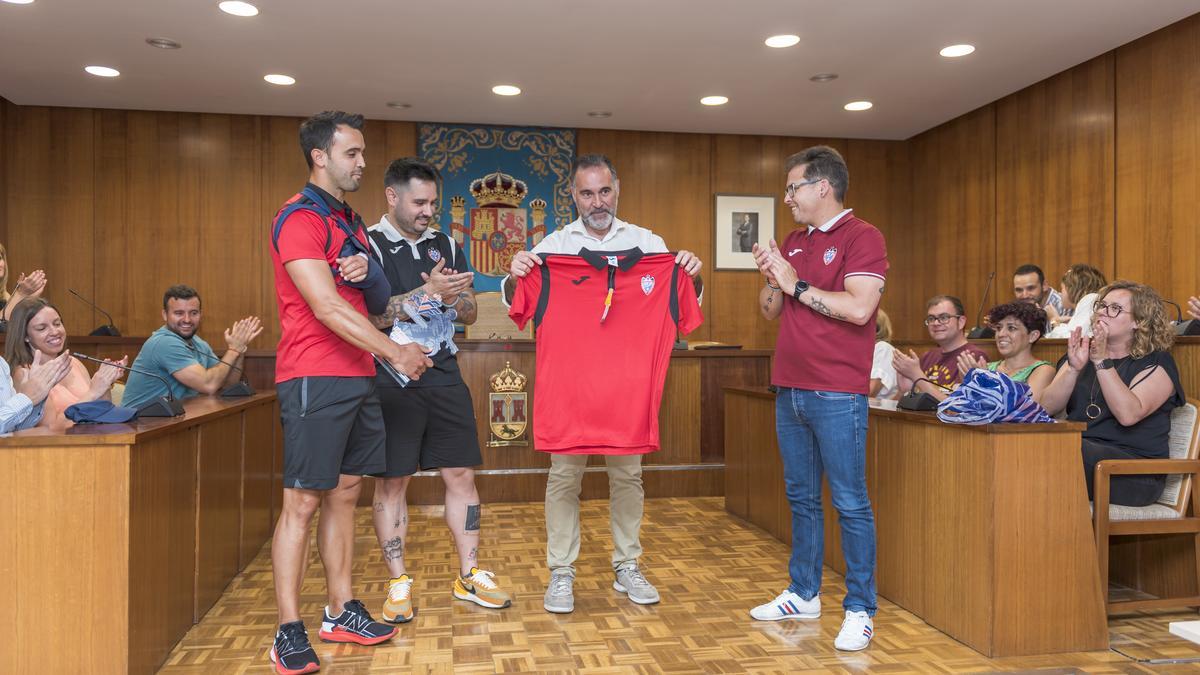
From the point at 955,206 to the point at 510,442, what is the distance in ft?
14.6

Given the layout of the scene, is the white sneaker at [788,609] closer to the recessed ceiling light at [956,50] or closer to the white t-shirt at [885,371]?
the white t-shirt at [885,371]

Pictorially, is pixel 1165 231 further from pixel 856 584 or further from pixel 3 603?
pixel 3 603

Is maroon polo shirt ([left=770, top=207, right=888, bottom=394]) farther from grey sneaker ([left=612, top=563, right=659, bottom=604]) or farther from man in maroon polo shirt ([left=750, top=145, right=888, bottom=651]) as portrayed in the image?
grey sneaker ([left=612, top=563, right=659, bottom=604])

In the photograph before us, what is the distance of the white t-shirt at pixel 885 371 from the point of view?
444 cm

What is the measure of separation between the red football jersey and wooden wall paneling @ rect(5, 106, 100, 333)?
18.1ft

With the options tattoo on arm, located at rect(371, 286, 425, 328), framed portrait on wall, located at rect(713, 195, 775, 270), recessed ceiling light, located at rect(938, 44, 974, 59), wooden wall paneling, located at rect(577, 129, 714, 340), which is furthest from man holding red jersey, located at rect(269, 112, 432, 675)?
framed portrait on wall, located at rect(713, 195, 775, 270)

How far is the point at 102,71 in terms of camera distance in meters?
5.86

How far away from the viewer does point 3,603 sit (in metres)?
2.20

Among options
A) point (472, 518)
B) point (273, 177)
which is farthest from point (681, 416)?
point (273, 177)

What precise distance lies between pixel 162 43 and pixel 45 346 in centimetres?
282

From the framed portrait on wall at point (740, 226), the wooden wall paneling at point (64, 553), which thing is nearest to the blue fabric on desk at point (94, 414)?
the wooden wall paneling at point (64, 553)

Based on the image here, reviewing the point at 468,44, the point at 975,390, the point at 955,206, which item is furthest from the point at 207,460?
the point at 955,206

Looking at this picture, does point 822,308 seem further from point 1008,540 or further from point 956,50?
point 956,50

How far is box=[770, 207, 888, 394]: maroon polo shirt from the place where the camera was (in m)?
2.76
